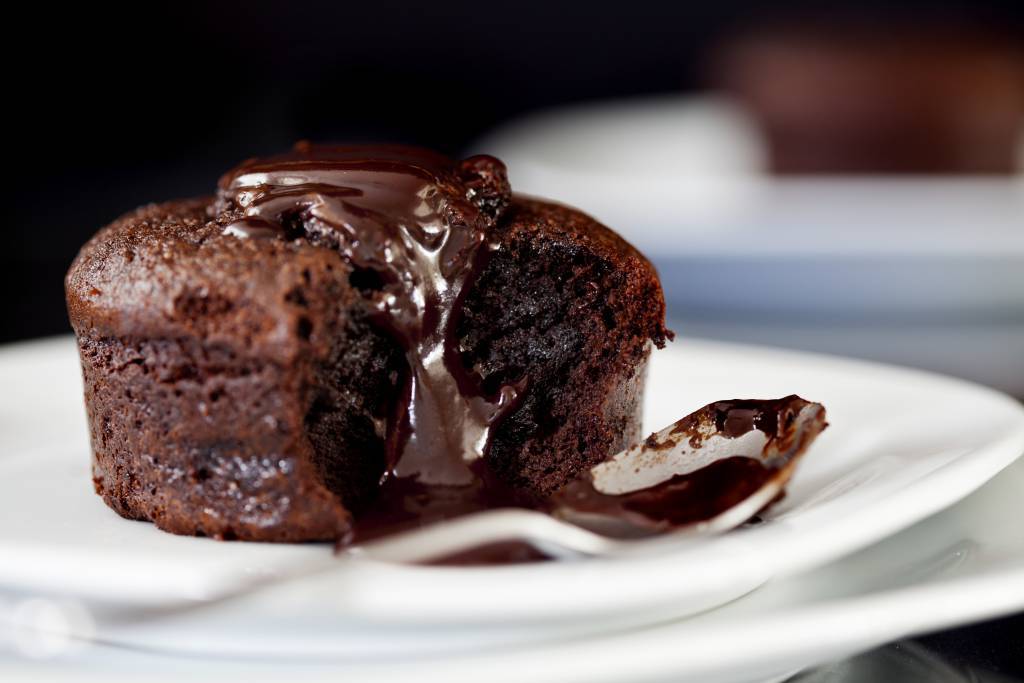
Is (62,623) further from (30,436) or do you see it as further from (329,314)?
(30,436)

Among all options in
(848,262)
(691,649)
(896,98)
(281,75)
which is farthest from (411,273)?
(281,75)

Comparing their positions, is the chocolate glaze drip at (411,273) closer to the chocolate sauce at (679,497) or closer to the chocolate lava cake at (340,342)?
the chocolate lava cake at (340,342)

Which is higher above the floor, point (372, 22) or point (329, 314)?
point (372, 22)

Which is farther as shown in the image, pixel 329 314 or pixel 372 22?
pixel 372 22

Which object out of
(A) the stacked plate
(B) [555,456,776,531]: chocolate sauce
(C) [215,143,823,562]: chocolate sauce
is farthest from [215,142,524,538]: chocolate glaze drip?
(A) the stacked plate

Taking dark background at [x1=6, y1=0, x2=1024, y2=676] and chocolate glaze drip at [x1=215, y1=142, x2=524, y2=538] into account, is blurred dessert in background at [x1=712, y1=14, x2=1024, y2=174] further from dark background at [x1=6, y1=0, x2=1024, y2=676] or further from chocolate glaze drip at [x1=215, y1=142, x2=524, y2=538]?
chocolate glaze drip at [x1=215, y1=142, x2=524, y2=538]

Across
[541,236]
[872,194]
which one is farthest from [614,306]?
[872,194]

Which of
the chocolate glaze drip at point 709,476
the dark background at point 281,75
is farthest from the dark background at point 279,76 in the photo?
the chocolate glaze drip at point 709,476
